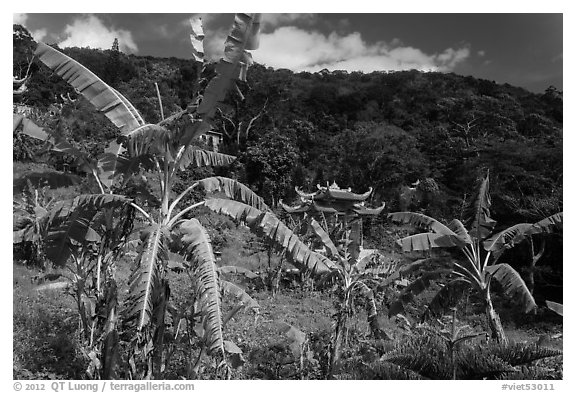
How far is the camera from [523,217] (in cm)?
1559

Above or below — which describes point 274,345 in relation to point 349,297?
below

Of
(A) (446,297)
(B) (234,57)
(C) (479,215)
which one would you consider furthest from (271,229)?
(A) (446,297)

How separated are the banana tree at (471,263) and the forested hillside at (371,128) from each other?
856 centimetres

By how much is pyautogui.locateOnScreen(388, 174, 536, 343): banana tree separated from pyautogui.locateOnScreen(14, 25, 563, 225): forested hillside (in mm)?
8561

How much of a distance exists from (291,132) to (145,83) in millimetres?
9951

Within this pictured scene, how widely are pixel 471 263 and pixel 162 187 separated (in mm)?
5047

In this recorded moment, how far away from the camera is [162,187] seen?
4.89 metres

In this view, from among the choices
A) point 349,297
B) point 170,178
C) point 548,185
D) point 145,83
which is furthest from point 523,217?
point 145,83

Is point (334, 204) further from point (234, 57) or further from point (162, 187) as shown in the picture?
point (234, 57)

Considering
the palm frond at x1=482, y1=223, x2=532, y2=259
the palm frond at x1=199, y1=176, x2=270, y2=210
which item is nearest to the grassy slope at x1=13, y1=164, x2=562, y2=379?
the palm frond at x1=199, y1=176, x2=270, y2=210

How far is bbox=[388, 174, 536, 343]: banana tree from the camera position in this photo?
686 centimetres

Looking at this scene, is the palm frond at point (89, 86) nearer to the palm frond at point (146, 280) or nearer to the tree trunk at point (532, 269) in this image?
the palm frond at point (146, 280)

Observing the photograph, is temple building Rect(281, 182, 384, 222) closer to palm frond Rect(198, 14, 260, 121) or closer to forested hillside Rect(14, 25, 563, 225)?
forested hillside Rect(14, 25, 563, 225)

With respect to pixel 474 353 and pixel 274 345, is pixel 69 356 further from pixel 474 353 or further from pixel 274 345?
pixel 474 353
